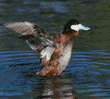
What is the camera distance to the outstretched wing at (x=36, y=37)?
6.11 meters

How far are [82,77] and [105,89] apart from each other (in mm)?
864

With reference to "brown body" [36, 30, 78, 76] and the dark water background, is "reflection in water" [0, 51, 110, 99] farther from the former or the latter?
"brown body" [36, 30, 78, 76]

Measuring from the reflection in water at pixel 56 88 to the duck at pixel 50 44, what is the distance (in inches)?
10.7

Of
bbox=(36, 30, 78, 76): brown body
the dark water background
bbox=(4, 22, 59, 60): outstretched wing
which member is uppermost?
bbox=(4, 22, 59, 60): outstretched wing

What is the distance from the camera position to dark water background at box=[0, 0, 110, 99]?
5801 millimetres

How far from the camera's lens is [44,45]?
6297mm

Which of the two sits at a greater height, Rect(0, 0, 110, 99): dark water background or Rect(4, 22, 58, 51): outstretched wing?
Rect(4, 22, 58, 51): outstretched wing

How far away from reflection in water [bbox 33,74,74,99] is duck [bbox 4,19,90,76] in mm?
273

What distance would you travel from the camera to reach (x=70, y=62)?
774cm

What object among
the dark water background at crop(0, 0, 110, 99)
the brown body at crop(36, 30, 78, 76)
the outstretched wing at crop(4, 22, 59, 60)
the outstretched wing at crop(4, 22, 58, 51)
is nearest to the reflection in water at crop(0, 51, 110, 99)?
the dark water background at crop(0, 0, 110, 99)

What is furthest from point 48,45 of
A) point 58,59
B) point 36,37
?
point 58,59

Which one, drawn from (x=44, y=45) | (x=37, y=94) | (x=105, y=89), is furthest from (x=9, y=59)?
(x=105, y=89)

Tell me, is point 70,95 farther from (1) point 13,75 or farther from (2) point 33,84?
(1) point 13,75

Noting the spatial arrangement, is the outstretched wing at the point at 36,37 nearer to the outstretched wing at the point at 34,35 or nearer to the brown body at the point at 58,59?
the outstretched wing at the point at 34,35
